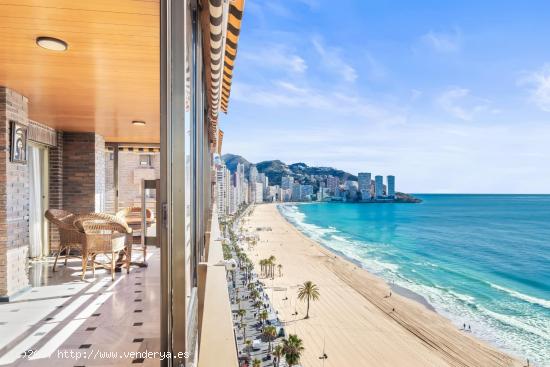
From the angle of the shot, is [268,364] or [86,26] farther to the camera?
[268,364]

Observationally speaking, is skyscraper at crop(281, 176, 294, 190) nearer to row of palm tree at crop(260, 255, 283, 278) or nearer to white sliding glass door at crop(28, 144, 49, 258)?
row of palm tree at crop(260, 255, 283, 278)

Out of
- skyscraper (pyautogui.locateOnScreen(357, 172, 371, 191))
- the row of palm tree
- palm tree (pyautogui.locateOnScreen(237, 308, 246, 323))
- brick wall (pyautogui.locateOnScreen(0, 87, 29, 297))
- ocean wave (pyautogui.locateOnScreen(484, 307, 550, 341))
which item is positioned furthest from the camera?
skyscraper (pyautogui.locateOnScreen(357, 172, 371, 191))

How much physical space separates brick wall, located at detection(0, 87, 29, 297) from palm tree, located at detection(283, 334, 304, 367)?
885cm

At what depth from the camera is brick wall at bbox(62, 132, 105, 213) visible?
6102mm

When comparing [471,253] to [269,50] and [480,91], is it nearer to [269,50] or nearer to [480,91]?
[269,50]

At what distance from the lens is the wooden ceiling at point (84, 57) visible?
196 centimetres

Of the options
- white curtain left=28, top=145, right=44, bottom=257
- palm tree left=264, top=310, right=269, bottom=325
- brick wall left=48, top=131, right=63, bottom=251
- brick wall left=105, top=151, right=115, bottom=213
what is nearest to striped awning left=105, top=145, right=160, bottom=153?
brick wall left=105, top=151, right=115, bottom=213

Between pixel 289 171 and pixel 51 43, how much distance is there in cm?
13288

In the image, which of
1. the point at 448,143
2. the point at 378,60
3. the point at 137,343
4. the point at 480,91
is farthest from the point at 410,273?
the point at 448,143

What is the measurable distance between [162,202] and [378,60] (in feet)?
207

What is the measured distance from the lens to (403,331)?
1320cm

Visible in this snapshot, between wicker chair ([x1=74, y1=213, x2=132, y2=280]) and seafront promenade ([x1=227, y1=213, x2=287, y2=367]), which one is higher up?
wicker chair ([x1=74, y1=213, x2=132, y2=280])

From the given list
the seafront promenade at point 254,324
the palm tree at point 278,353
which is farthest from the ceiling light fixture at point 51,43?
the palm tree at point 278,353

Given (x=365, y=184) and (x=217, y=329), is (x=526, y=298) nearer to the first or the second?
(x=217, y=329)
